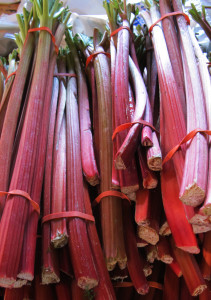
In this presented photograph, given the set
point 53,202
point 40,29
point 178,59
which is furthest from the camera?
point 40,29

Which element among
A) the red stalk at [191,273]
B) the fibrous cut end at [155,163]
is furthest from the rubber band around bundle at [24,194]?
the red stalk at [191,273]

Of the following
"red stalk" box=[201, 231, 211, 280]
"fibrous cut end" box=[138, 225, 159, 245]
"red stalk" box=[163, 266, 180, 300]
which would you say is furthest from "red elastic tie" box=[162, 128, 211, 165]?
"red stalk" box=[163, 266, 180, 300]

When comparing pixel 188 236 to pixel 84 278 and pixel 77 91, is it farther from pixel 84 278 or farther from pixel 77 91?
pixel 77 91

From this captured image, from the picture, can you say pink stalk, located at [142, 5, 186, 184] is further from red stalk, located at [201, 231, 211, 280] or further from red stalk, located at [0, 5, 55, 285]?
red stalk, located at [0, 5, 55, 285]

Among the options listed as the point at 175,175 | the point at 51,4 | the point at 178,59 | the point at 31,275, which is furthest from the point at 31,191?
the point at 51,4

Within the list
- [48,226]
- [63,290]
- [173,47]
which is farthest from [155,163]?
[173,47]

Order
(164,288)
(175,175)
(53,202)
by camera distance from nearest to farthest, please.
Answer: (175,175) → (53,202) → (164,288)
